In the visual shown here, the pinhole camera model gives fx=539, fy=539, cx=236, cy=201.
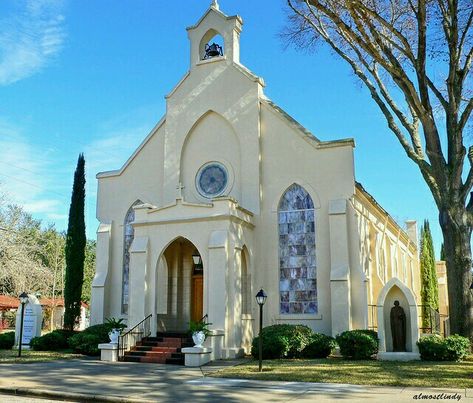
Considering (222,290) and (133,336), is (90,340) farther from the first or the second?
(222,290)

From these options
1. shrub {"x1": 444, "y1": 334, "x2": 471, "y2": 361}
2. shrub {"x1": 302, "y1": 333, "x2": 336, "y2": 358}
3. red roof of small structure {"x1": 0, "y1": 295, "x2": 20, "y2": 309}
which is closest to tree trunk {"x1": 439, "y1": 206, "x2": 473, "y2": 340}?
shrub {"x1": 444, "y1": 334, "x2": 471, "y2": 361}

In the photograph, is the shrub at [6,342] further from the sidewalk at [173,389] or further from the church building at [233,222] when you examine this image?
the sidewalk at [173,389]

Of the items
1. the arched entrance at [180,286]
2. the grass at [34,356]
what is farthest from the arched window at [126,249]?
the grass at [34,356]

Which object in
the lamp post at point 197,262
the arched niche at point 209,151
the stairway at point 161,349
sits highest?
the arched niche at point 209,151

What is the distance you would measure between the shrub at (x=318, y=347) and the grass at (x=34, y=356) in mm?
8407

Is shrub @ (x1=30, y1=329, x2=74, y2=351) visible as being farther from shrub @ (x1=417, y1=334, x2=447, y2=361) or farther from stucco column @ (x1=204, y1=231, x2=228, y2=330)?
shrub @ (x1=417, y1=334, x2=447, y2=361)

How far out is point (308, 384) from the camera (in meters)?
12.8

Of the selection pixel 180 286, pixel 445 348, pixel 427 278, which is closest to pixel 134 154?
pixel 180 286

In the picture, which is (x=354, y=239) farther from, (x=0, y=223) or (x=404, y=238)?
(x=0, y=223)

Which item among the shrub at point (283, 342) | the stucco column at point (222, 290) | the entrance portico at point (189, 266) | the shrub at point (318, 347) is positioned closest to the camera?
the shrub at point (283, 342)

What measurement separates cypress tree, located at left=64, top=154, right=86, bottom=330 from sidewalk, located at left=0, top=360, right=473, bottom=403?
9.25 metres

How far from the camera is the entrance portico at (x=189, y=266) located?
1950 cm

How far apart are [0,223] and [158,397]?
28116mm

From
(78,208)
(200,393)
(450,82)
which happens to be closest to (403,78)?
(450,82)
